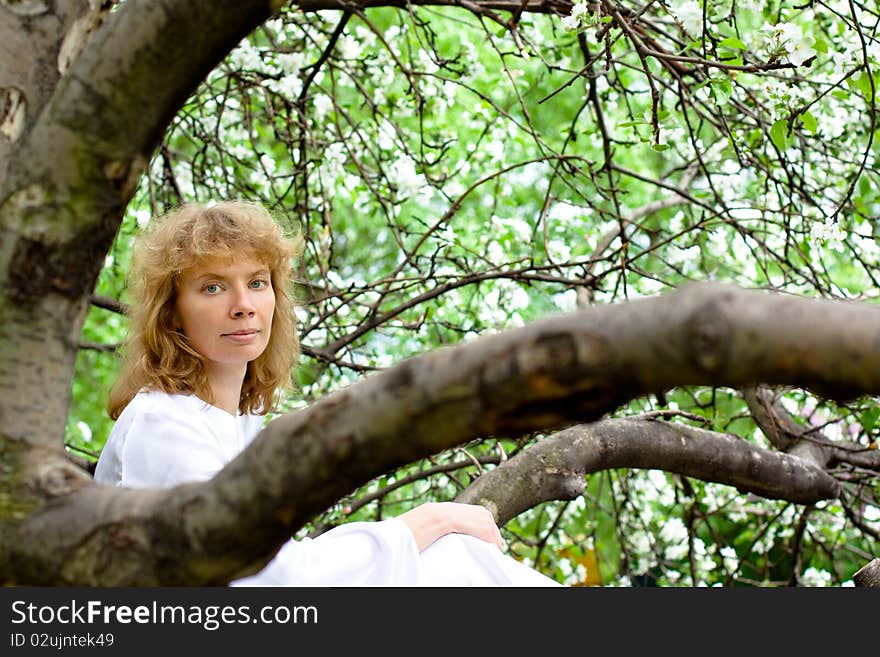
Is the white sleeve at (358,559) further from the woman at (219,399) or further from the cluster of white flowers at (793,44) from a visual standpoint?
the cluster of white flowers at (793,44)

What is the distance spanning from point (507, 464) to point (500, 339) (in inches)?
71.8

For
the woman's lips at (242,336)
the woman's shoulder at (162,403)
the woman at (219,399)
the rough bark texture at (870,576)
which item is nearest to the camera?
the woman at (219,399)

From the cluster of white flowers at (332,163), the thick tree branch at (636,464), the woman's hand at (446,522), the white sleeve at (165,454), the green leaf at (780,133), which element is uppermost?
the cluster of white flowers at (332,163)

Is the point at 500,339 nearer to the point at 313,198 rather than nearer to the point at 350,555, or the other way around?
the point at 350,555

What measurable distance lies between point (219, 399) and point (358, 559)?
58 centimetres

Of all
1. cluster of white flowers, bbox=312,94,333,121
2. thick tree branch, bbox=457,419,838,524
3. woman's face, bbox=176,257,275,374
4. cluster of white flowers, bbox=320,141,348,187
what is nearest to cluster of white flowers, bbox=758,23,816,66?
thick tree branch, bbox=457,419,838,524

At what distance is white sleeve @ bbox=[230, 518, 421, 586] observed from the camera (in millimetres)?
2016

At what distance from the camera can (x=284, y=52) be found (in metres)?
3.61

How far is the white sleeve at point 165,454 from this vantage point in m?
2.14

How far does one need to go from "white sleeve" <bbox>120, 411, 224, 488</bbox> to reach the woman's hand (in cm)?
45

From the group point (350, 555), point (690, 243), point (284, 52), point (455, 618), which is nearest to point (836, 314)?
point (455, 618)

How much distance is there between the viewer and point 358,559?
209 centimetres

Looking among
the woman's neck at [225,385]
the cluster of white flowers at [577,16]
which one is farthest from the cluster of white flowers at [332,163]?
the woman's neck at [225,385]

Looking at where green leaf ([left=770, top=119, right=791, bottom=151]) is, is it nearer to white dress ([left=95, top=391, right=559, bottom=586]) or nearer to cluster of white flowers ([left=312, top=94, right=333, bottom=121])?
white dress ([left=95, top=391, right=559, bottom=586])
